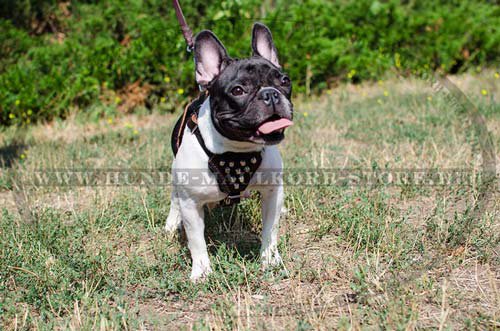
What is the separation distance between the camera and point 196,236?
3.30 metres

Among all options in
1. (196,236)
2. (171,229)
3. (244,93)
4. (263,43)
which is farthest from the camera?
(171,229)

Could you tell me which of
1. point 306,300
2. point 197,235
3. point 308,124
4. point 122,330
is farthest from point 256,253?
point 308,124

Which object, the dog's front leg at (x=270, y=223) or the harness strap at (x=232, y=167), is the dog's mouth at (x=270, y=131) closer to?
the harness strap at (x=232, y=167)

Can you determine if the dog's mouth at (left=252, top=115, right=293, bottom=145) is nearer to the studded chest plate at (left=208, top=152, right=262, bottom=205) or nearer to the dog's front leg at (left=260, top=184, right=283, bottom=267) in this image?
the studded chest plate at (left=208, top=152, right=262, bottom=205)

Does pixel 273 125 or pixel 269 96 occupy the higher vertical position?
pixel 269 96

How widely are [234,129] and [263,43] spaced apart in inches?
28.7

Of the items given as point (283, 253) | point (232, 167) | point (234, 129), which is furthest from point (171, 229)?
point (234, 129)

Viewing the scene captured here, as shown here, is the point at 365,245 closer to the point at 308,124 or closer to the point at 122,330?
the point at 122,330

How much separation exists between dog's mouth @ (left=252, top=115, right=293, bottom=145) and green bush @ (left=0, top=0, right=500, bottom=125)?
4.84 m

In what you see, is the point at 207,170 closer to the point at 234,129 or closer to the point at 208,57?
the point at 234,129

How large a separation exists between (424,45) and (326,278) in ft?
23.8

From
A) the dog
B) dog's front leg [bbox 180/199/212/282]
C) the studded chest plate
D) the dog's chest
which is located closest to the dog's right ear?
the dog

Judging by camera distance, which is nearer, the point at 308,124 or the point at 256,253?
the point at 256,253

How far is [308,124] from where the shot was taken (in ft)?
21.5
